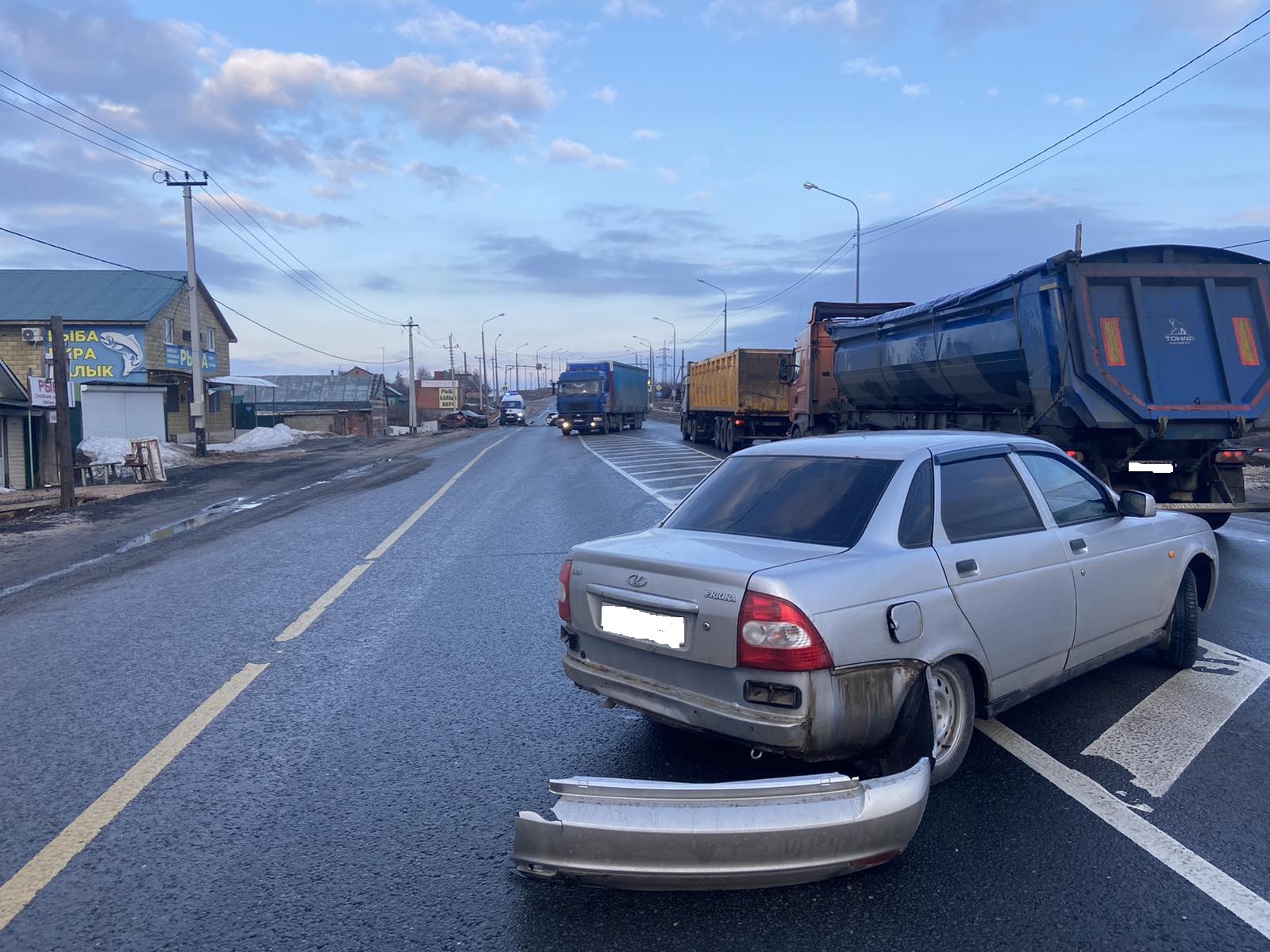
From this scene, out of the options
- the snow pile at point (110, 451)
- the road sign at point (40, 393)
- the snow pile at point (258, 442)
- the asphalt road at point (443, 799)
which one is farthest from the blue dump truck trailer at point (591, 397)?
the asphalt road at point (443, 799)

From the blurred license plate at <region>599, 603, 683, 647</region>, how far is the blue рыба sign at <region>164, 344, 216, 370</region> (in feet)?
124

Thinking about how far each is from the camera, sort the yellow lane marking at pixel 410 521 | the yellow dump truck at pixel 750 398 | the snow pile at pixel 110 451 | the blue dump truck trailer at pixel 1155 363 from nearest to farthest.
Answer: the blue dump truck trailer at pixel 1155 363 < the yellow lane marking at pixel 410 521 < the snow pile at pixel 110 451 < the yellow dump truck at pixel 750 398

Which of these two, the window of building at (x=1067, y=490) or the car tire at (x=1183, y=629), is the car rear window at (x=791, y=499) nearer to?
the window of building at (x=1067, y=490)

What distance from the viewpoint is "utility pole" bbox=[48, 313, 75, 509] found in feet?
54.7

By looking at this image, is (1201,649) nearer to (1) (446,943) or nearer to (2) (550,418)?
(1) (446,943)

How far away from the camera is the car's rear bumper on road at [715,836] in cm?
314

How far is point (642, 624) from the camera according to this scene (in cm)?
413

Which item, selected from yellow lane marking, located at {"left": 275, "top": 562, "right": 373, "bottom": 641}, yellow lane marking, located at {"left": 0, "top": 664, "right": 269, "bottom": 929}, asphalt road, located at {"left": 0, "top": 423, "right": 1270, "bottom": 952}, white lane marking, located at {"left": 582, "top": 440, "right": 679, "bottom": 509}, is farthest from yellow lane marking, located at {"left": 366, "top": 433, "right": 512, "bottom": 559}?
yellow lane marking, located at {"left": 0, "top": 664, "right": 269, "bottom": 929}

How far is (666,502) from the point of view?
1488cm

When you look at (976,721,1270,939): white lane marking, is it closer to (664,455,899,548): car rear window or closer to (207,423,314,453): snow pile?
(664,455,899,548): car rear window

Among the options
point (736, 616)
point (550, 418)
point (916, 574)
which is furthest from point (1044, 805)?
point (550, 418)

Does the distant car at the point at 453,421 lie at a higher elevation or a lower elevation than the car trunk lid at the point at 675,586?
higher

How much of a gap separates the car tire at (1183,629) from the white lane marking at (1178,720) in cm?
9

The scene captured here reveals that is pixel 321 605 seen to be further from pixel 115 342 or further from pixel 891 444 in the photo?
pixel 115 342
